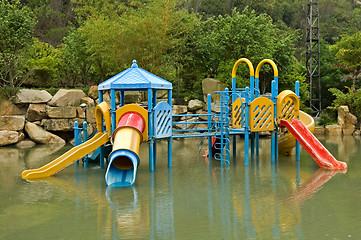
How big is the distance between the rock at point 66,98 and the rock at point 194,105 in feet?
17.0

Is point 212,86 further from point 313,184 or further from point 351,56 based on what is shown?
point 313,184

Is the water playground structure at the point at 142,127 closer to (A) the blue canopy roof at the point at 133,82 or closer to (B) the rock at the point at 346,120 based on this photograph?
(A) the blue canopy roof at the point at 133,82

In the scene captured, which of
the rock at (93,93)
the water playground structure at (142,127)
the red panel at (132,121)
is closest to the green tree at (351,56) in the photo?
the water playground structure at (142,127)

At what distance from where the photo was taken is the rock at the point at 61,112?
19.3m

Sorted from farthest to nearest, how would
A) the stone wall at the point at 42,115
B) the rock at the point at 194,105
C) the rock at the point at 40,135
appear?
the rock at the point at 194,105
the rock at the point at 40,135
the stone wall at the point at 42,115

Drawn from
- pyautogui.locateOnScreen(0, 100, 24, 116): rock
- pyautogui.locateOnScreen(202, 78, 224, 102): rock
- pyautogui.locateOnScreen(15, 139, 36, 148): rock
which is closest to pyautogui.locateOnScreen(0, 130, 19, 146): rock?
pyautogui.locateOnScreen(15, 139, 36, 148): rock

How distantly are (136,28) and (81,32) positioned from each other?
4349 mm

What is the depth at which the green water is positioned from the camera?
637cm

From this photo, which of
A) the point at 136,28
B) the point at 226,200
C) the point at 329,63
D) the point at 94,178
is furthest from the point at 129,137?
the point at 329,63

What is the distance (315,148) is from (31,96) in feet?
41.2

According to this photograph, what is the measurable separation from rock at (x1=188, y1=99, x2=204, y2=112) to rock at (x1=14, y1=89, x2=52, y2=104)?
6554 mm

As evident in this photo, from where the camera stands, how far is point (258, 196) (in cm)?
852

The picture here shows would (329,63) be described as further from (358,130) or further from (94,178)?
(94,178)

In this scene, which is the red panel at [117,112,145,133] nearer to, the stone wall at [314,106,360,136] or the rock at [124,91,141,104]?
the rock at [124,91,141,104]
